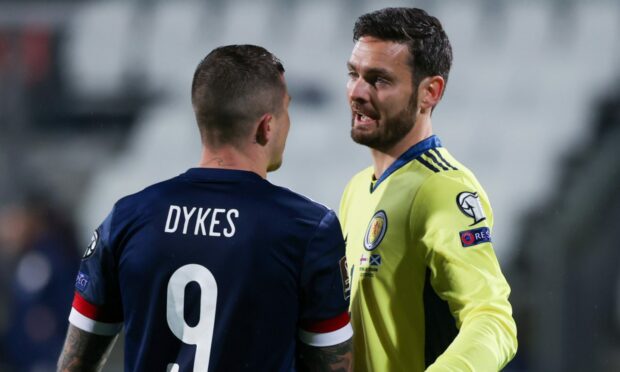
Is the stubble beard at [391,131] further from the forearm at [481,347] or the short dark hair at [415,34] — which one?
the forearm at [481,347]

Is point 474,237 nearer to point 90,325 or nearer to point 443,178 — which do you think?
point 443,178

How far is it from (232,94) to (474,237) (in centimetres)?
65

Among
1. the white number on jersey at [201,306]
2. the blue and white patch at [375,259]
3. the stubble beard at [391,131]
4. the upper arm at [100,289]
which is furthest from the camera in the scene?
the stubble beard at [391,131]

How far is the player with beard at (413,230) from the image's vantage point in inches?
91.4

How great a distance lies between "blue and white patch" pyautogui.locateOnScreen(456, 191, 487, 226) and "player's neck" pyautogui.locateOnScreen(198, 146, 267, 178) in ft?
1.65

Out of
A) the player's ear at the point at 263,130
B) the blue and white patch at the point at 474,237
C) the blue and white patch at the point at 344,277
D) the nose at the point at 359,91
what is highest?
the nose at the point at 359,91

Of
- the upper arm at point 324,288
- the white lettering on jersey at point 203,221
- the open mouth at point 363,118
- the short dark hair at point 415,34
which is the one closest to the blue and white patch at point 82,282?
the white lettering on jersey at point 203,221

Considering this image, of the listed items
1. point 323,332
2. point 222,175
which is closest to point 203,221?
point 222,175

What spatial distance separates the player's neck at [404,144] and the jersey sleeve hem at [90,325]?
836mm

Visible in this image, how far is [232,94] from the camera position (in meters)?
2.18

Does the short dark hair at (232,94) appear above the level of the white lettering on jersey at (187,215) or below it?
above

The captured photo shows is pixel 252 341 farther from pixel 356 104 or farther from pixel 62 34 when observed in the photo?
pixel 62 34

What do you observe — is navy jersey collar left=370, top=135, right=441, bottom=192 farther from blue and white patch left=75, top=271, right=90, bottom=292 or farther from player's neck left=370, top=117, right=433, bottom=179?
blue and white patch left=75, top=271, right=90, bottom=292

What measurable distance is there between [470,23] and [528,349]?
144 inches
